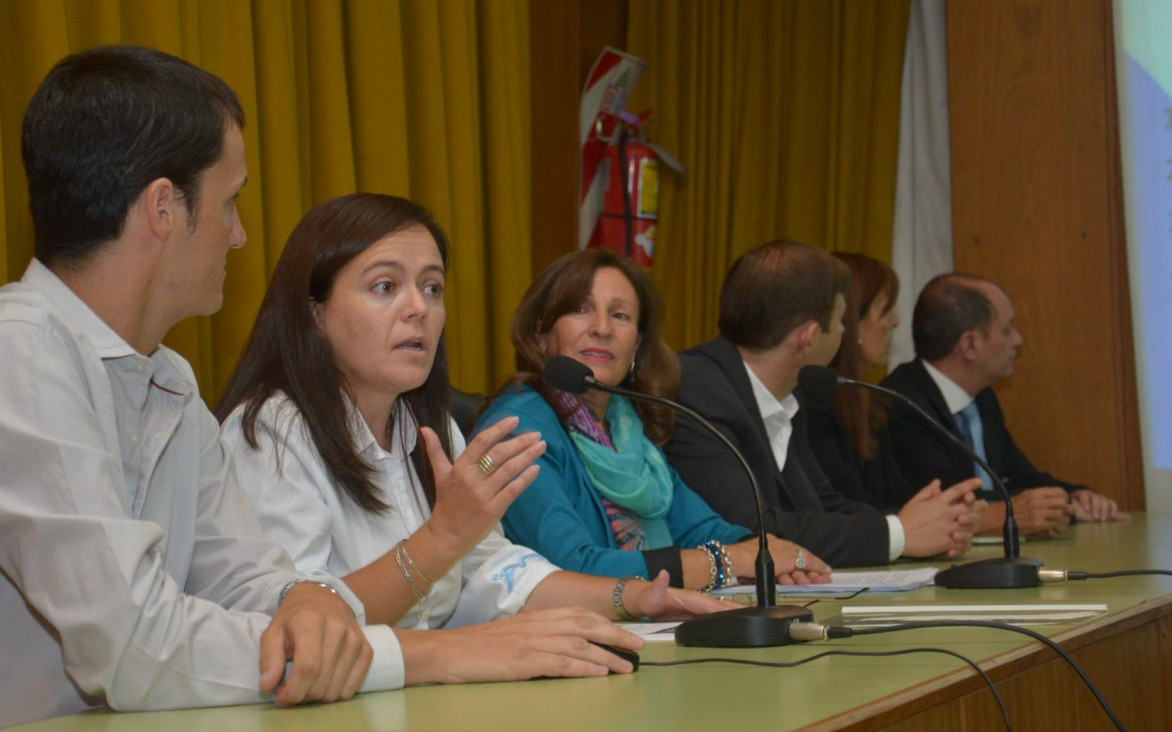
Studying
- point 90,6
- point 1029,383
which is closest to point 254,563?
point 90,6

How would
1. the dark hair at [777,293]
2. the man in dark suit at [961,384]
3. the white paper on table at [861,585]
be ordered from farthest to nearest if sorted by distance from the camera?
1. the man in dark suit at [961,384]
2. the dark hair at [777,293]
3. the white paper on table at [861,585]

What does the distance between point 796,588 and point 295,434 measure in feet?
3.10

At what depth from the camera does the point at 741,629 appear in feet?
5.23

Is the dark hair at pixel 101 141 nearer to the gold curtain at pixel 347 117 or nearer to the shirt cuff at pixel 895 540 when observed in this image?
the gold curtain at pixel 347 117

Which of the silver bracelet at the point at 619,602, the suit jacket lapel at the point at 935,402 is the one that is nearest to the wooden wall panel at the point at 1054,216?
the suit jacket lapel at the point at 935,402

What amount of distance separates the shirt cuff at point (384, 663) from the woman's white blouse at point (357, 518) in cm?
47

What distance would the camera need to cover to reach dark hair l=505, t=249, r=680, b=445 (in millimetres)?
2723

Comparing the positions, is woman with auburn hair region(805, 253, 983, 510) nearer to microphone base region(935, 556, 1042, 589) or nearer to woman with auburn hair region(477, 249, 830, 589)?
woman with auburn hair region(477, 249, 830, 589)

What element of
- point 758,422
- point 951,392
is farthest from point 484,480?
point 951,392

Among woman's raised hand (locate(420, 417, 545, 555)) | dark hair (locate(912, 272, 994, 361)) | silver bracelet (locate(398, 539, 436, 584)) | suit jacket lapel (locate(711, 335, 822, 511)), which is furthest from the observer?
dark hair (locate(912, 272, 994, 361))

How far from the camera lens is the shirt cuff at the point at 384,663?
1.31 m

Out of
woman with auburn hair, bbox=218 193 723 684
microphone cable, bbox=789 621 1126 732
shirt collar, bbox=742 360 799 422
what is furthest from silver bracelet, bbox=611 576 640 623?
shirt collar, bbox=742 360 799 422

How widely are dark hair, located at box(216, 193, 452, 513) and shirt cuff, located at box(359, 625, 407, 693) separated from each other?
1.95 ft

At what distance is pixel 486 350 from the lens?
144 inches
